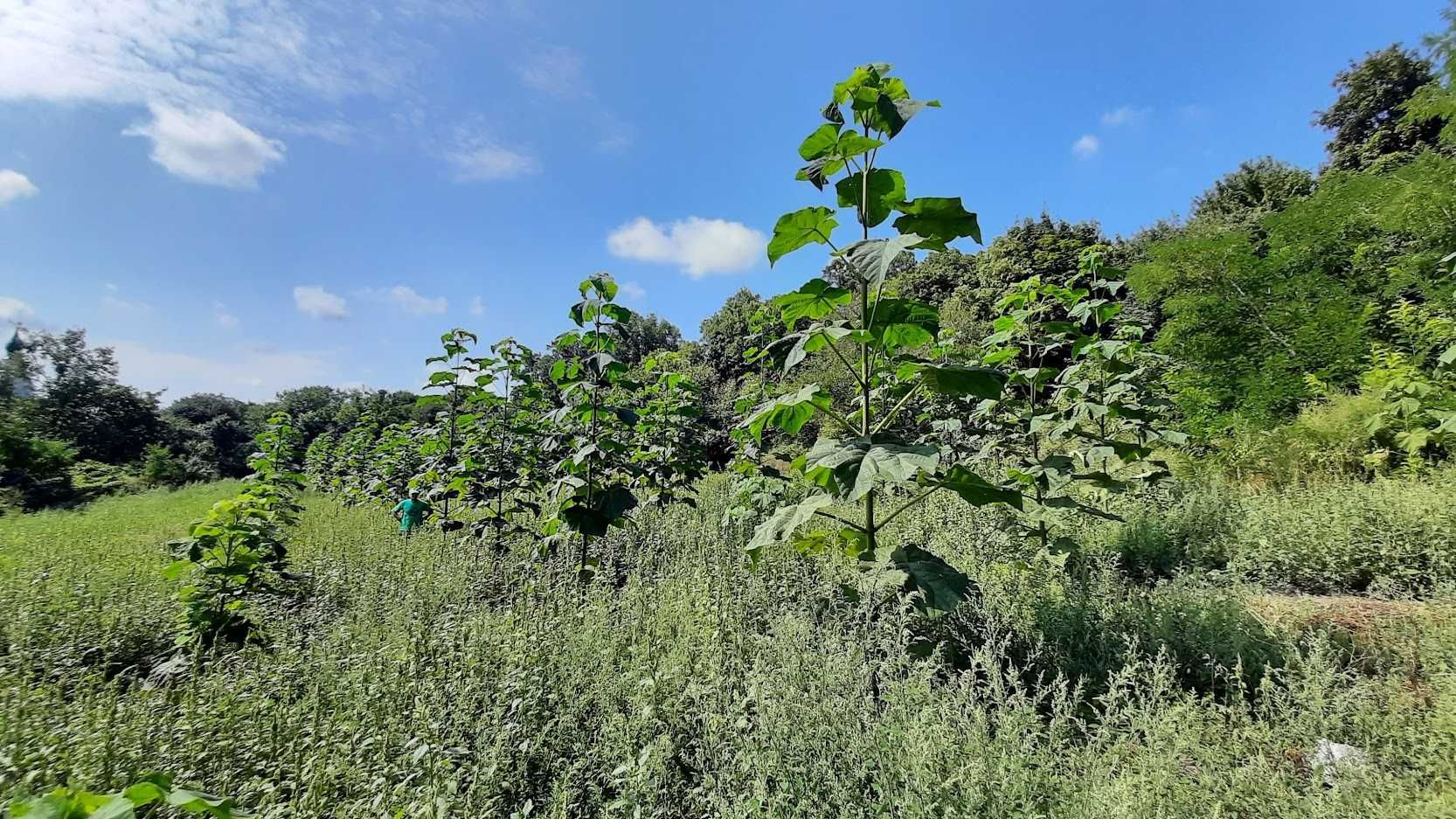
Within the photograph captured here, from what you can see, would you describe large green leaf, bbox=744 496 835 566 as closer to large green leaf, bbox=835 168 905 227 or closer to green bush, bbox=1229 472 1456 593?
large green leaf, bbox=835 168 905 227

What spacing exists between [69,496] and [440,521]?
19.5 meters

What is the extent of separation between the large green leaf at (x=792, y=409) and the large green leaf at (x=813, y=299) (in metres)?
0.41

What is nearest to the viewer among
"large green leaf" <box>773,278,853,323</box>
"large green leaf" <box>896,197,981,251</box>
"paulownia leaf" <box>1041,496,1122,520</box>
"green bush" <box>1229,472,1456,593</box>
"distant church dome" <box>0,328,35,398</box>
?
"large green leaf" <box>896,197,981,251</box>

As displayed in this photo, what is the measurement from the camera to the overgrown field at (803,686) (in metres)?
1.57

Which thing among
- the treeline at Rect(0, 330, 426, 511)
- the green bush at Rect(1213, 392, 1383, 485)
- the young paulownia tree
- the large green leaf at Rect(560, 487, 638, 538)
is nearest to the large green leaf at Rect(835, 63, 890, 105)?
the young paulownia tree

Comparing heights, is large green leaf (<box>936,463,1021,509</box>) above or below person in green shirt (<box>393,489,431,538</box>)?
above

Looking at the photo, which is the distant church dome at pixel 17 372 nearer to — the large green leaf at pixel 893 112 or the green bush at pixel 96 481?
the green bush at pixel 96 481

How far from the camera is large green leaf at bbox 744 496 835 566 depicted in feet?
7.06

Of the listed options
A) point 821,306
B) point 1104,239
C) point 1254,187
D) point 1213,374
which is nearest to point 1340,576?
point 821,306

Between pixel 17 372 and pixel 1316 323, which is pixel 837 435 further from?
pixel 17 372

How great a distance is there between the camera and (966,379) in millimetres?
2086

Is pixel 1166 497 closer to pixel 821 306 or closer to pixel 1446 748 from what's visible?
pixel 1446 748

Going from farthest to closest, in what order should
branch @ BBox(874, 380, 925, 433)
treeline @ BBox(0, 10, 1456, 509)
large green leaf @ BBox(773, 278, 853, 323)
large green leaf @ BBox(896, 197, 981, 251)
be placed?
treeline @ BBox(0, 10, 1456, 509)
large green leaf @ BBox(773, 278, 853, 323)
branch @ BBox(874, 380, 925, 433)
large green leaf @ BBox(896, 197, 981, 251)

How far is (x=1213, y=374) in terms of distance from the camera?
23.7ft
